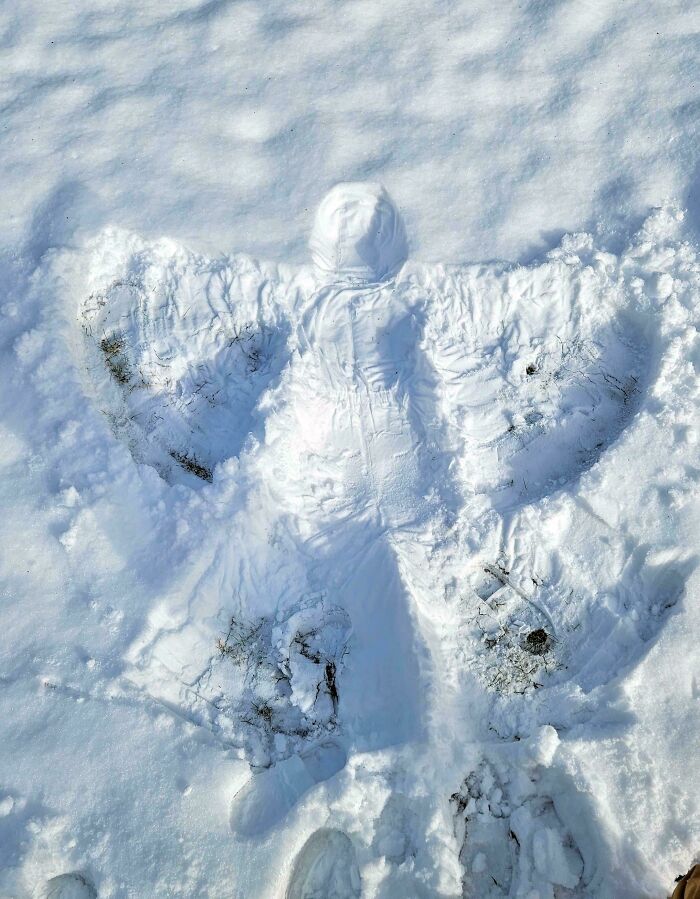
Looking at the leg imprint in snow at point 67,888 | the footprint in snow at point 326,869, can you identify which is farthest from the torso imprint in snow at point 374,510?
the leg imprint in snow at point 67,888

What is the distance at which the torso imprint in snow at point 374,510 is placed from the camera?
340 cm

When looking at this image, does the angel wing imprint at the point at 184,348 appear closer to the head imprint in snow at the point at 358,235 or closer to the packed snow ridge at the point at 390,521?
the packed snow ridge at the point at 390,521

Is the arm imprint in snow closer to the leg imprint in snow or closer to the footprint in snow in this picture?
the footprint in snow

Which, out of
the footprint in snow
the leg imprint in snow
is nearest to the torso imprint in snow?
the footprint in snow

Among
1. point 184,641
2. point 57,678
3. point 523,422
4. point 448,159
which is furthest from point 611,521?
point 57,678

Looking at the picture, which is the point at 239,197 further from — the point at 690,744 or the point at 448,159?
the point at 690,744

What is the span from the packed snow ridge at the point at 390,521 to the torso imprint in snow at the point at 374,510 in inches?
0.5

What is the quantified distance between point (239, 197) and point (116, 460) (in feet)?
6.43

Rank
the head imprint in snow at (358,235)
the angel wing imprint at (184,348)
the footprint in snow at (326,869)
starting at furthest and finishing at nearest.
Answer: the head imprint in snow at (358,235) < the angel wing imprint at (184,348) < the footprint in snow at (326,869)

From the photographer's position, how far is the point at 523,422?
4.23 meters

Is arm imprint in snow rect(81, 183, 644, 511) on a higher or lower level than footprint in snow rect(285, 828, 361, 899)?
higher

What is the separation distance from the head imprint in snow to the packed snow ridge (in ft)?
0.05

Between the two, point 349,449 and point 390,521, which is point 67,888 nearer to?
point 390,521

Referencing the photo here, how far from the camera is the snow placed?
334cm
